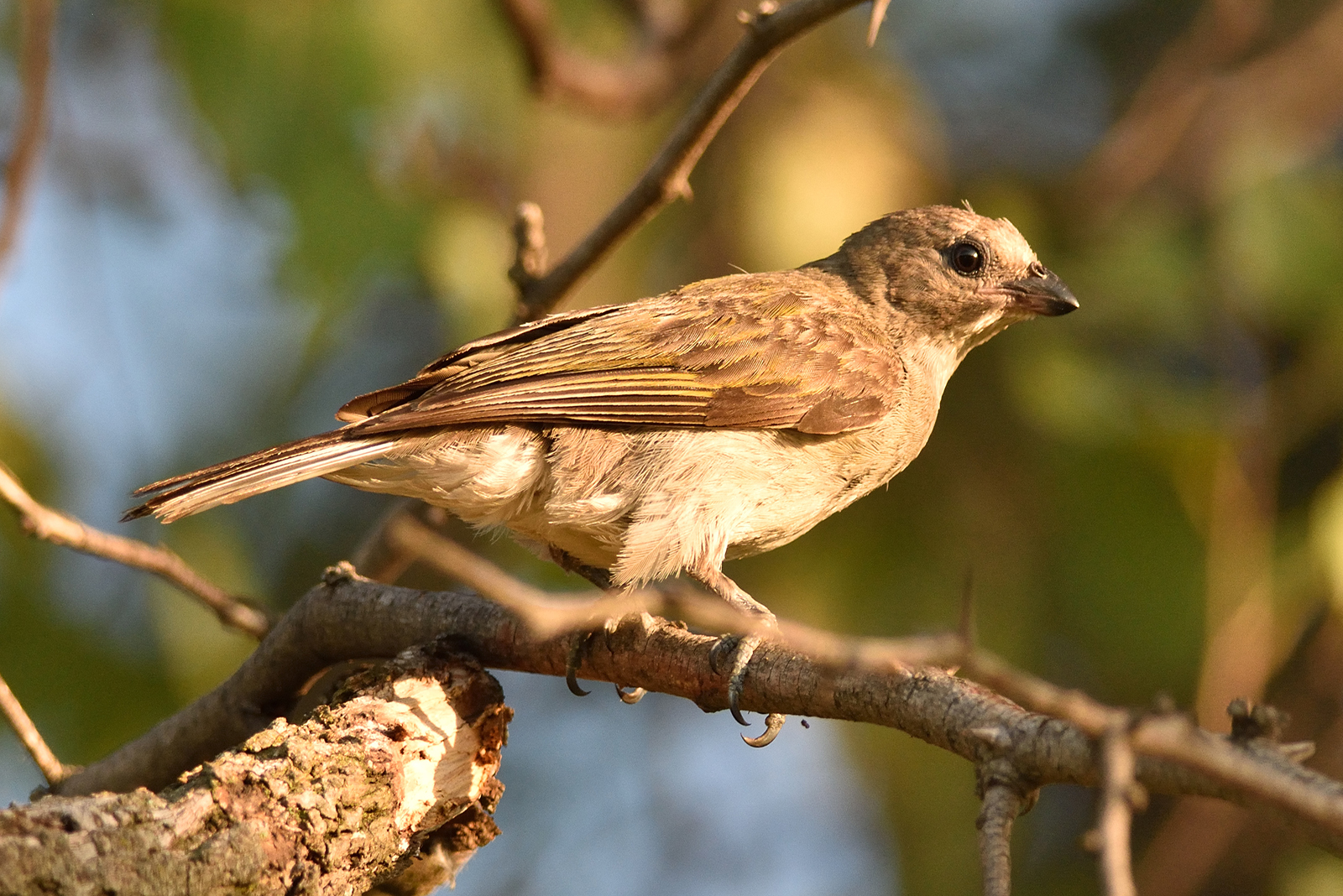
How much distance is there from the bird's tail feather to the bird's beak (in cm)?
262

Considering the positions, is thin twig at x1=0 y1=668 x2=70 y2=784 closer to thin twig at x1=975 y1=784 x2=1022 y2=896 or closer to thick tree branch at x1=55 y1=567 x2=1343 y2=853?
thick tree branch at x1=55 y1=567 x2=1343 y2=853

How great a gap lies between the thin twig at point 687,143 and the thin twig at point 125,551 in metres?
1.35

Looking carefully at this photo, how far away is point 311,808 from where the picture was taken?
277 centimetres

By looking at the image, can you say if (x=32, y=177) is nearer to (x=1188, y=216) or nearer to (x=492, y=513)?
(x=492, y=513)

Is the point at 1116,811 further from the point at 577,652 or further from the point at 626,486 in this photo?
the point at 626,486

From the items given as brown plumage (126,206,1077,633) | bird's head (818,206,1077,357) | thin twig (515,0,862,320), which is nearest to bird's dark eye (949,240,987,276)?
bird's head (818,206,1077,357)

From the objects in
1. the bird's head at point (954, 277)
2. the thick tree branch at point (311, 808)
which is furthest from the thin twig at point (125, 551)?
the bird's head at point (954, 277)

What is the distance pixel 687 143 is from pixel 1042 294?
1924 millimetres

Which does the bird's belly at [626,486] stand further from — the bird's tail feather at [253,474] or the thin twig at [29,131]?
the thin twig at [29,131]

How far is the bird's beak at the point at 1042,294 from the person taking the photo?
16.4 ft

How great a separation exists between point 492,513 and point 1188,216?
4.52m

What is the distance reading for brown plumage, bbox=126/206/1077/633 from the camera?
408 cm

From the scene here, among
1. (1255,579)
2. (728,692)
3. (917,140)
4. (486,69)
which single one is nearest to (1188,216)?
(917,140)

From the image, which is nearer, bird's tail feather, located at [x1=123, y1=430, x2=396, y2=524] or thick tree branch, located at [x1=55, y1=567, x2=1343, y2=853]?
thick tree branch, located at [x1=55, y1=567, x2=1343, y2=853]
